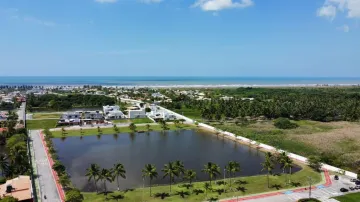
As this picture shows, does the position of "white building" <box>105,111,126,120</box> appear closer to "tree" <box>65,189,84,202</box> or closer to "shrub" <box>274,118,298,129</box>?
"shrub" <box>274,118,298,129</box>

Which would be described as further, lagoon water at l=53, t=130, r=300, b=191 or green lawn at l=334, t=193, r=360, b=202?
lagoon water at l=53, t=130, r=300, b=191

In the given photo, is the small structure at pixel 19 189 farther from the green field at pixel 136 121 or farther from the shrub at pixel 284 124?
the shrub at pixel 284 124

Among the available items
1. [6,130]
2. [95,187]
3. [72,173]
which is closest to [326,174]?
[95,187]

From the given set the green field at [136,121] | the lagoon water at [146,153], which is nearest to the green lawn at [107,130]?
the lagoon water at [146,153]

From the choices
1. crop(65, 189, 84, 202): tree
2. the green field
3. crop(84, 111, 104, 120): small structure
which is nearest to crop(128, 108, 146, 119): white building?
the green field

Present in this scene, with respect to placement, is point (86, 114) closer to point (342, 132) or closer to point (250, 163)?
point (250, 163)

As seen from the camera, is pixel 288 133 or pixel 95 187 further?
pixel 288 133
